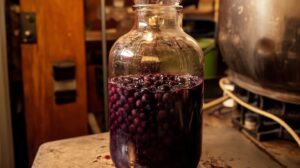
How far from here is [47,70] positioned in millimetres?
1318

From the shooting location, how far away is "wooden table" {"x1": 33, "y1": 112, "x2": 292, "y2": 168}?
0.65 metres

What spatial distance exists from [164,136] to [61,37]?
3.08ft

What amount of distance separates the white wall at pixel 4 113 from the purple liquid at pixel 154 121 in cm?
81

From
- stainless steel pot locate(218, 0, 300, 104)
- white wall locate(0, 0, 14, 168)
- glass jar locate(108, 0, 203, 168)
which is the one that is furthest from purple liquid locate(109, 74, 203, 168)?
white wall locate(0, 0, 14, 168)

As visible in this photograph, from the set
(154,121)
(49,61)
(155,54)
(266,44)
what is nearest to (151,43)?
(155,54)

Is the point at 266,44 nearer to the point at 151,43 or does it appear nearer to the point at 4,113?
the point at 151,43

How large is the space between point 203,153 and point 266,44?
29cm

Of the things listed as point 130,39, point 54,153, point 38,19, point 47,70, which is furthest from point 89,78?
point 130,39

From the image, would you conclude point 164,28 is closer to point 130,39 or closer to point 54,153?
point 130,39

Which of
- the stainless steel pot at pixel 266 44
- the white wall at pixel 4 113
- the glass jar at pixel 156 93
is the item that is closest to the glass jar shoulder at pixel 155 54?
the glass jar at pixel 156 93

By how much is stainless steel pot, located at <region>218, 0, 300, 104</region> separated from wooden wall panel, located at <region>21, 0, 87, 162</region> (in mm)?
755

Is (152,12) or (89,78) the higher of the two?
(152,12)

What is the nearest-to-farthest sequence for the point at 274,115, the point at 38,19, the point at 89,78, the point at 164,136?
the point at 164,136 → the point at 274,115 → the point at 38,19 → the point at 89,78

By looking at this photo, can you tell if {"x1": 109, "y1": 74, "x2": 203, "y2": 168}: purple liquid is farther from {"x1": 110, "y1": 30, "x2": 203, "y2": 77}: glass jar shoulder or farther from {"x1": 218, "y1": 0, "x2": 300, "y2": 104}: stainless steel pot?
{"x1": 218, "y1": 0, "x2": 300, "y2": 104}: stainless steel pot
